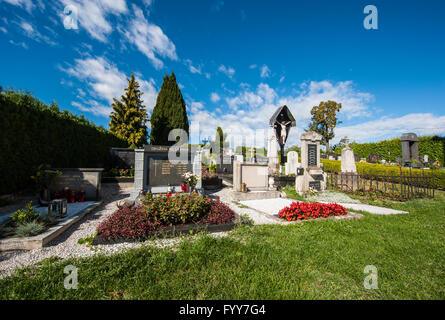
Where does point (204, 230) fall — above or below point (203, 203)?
below

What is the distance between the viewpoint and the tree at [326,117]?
92.3ft

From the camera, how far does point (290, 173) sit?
11883 millimetres

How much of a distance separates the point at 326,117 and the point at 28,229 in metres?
33.7

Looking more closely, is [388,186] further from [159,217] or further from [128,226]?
[128,226]

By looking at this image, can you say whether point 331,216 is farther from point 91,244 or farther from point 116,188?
point 116,188

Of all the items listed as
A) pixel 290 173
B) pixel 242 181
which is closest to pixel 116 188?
pixel 242 181

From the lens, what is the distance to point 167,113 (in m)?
18.2

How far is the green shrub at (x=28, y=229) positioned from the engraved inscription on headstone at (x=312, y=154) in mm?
9843

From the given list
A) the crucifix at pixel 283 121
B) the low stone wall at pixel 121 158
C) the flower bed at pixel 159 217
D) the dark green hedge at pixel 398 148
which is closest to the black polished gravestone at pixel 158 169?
the flower bed at pixel 159 217

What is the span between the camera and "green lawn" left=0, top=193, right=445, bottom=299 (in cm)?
200

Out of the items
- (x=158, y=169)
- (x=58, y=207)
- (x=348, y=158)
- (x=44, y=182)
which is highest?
(x=348, y=158)

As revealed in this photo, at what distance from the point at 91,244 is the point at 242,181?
5.99m

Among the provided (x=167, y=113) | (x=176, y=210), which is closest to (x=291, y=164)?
(x=176, y=210)

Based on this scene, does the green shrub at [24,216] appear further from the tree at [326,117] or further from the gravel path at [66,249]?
the tree at [326,117]
